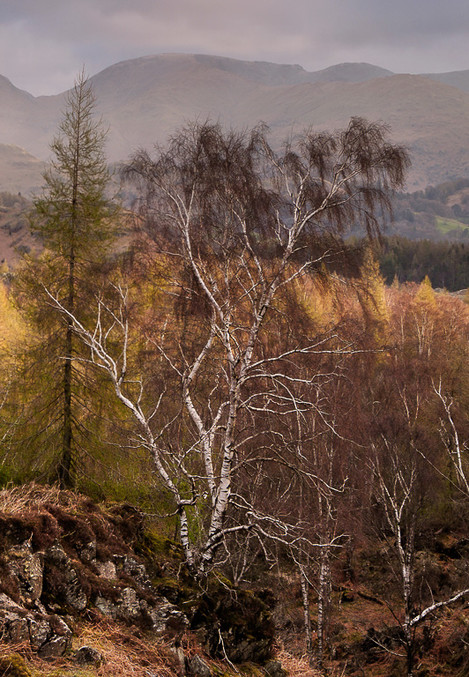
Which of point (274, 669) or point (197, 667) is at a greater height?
point (197, 667)

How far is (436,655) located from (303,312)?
1241cm

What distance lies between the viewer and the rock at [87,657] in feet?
20.2

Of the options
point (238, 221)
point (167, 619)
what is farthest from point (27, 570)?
point (238, 221)

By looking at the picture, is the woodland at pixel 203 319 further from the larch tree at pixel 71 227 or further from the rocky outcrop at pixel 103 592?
the rocky outcrop at pixel 103 592

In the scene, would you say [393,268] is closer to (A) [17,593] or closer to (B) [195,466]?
(B) [195,466]

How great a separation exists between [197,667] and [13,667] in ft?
9.80

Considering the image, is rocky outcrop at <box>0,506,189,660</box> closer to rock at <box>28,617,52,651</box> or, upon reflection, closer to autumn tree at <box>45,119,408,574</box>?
rock at <box>28,617,52,651</box>

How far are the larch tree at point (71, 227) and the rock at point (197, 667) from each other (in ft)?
23.2

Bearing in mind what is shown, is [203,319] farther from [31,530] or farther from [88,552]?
[31,530]

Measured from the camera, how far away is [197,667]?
744 cm

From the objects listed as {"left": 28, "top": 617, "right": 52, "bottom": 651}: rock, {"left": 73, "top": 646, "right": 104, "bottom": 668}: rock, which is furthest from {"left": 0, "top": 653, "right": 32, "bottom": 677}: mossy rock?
{"left": 73, "top": 646, "right": 104, "bottom": 668}: rock

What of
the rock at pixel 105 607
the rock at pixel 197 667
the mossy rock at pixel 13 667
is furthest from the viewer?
the rock at pixel 105 607

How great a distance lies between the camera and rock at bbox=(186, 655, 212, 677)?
24.3 ft

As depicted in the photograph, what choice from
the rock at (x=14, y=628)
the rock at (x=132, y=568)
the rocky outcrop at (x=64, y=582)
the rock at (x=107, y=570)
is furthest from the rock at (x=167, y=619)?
the rock at (x=14, y=628)
